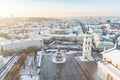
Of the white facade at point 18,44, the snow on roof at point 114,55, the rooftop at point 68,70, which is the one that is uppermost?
the snow on roof at point 114,55

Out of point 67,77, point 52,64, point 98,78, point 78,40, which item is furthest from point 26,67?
point 78,40

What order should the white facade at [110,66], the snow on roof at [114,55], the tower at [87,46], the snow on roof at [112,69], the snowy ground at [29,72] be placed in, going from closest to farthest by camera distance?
the snow on roof at [112,69] < the white facade at [110,66] < the snow on roof at [114,55] < the snowy ground at [29,72] < the tower at [87,46]

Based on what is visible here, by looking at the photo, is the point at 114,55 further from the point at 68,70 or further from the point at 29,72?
the point at 29,72

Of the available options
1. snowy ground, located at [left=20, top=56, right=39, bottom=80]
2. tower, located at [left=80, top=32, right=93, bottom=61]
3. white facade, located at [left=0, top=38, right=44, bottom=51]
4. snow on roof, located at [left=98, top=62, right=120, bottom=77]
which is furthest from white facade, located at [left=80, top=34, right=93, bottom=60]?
white facade, located at [left=0, top=38, right=44, bottom=51]

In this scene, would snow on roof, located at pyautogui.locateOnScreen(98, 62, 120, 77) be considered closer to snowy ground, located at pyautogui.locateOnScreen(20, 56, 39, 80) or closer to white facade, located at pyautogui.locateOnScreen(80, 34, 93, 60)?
snowy ground, located at pyautogui.locateOnScreen(20, 56, 39, 80)

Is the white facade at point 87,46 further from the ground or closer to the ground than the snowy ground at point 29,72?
further from the ground

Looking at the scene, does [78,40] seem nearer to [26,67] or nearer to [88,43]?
[88,43]

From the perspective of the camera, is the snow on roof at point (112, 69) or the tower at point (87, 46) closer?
the snow on roof at point (112, 69)

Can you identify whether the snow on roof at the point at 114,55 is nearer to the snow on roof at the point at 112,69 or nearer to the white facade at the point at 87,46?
the snow on roof at the point at 112,69

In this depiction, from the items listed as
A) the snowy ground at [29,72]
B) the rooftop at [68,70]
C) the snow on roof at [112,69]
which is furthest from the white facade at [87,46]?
the snow on roof at [112,69]
